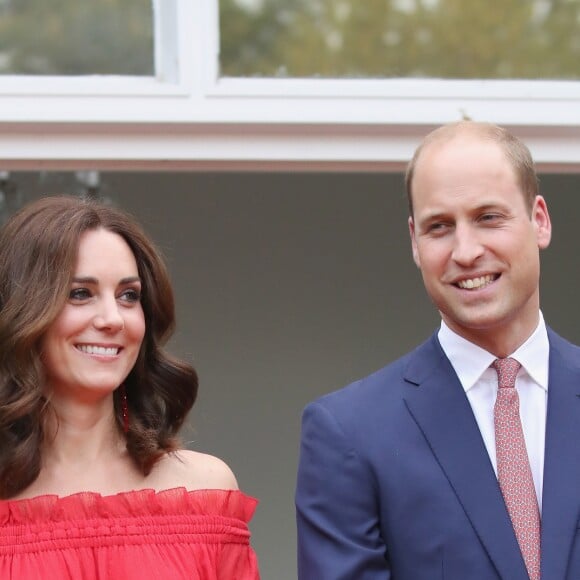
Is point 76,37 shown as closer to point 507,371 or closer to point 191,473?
point 191,473

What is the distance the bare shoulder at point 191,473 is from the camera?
3.37 metres

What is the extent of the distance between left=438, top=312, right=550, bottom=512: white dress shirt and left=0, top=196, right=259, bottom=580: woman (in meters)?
0.71

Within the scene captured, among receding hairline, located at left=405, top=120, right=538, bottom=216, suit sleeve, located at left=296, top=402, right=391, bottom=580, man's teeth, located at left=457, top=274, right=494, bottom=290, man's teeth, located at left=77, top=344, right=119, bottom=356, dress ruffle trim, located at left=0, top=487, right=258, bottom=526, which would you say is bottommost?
suit sleeve, located at left=296, top=402, right=391, bottom=580

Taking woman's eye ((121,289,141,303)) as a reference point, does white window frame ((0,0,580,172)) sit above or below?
Answer: above

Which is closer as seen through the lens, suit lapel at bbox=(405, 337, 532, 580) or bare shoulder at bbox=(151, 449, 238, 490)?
suit lapel at bbox=(405, 337, 532, 580)

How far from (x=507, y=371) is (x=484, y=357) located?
6 centimetres

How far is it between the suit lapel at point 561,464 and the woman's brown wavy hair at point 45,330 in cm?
99

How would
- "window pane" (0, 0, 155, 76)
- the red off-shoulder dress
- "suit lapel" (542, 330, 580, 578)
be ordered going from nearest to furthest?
"suit lapel" (542, 330, 580, 578) < the red off-shoulder dress < "window pane" (0, 0, 155, 76)

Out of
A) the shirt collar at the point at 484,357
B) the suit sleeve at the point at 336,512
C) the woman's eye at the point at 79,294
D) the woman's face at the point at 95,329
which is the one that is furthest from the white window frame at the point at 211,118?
the suit sleeve at the point at 336,512

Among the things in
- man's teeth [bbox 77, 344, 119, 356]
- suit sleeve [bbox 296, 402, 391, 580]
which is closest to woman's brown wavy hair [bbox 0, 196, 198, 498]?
man's teeth [bbox 77, 344, 119, 356]

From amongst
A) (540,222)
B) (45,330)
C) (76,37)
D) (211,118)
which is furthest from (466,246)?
(76,37)

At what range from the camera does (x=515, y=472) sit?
9.62 feet

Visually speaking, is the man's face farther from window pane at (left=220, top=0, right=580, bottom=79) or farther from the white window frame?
window pane at (left=220, top=0, right=580, bottom=79)

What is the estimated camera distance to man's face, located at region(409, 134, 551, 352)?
294 centimetres
